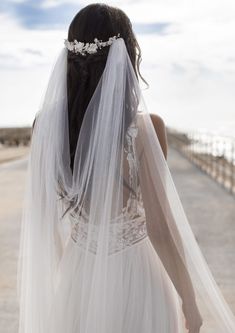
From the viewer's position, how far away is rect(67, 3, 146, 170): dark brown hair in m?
2.26

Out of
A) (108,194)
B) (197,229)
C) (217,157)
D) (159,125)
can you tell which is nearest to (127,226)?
(108,194)

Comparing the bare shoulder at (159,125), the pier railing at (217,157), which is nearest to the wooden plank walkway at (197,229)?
the pier railing at (217,157)

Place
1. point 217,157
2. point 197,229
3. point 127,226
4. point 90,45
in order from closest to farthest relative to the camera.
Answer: point 90,45 < point 127,226 < point 197,229 < point 217,157

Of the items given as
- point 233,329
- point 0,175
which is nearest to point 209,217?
point 233,329

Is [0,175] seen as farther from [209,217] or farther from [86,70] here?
[86,70]

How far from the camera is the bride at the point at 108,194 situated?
2.30 meters

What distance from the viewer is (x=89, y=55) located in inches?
90.1

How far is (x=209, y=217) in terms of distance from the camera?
1037cm

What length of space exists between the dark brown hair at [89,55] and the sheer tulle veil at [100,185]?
30 mm

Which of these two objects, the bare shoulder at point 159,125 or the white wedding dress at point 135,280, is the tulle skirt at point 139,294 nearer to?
the white wedding dress at point 135,280

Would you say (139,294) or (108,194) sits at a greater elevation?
(108,194)

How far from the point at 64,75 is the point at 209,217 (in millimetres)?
8155

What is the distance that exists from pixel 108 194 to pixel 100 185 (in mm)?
49

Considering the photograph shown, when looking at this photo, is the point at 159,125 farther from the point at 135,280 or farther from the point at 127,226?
the point at 135,280
